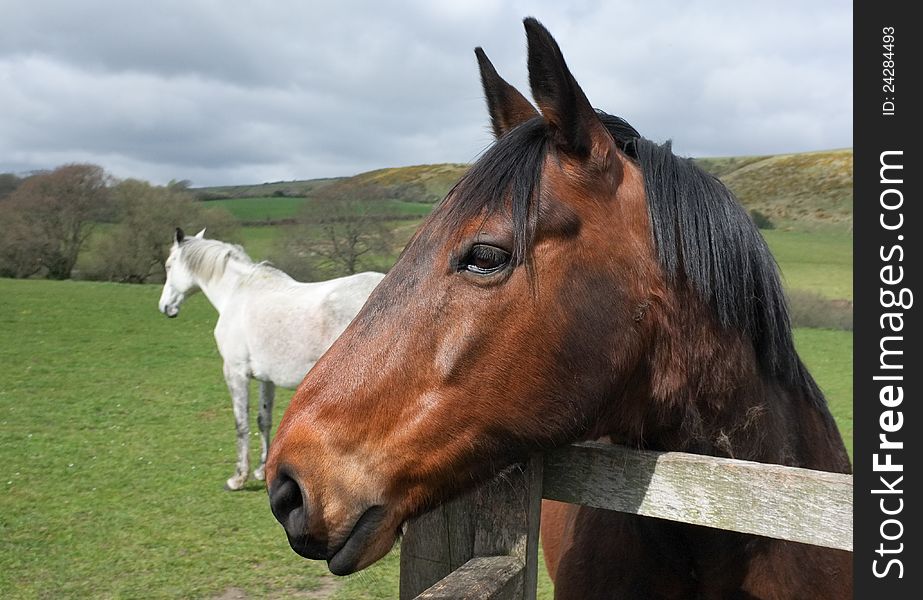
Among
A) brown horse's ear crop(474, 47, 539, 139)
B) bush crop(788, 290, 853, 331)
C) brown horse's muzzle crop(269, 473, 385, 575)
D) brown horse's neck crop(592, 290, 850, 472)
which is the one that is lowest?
bush crop(788, 290, 853, 331)

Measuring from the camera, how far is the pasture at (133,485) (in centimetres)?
562

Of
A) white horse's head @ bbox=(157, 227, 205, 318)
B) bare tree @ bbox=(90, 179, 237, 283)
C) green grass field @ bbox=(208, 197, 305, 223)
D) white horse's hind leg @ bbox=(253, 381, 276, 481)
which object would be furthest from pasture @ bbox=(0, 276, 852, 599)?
green grass field @ bbox=(208, 197, 305, 223)

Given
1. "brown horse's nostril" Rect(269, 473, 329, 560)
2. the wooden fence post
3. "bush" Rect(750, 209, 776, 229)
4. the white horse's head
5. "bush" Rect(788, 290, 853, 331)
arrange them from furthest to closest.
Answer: "bush" Rect(750, 209, 776, 229)
"bush" Rect(788, 290, 853, 331)
the white horse's head
the wooden fence post
"brown horse's nostril" Rect(269, 473, 329, 560)

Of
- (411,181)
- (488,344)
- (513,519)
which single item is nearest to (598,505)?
(513,519)

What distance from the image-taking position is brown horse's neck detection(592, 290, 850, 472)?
5.70 feet

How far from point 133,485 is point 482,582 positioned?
7.90 metres

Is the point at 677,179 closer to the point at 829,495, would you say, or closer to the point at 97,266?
Result: the point at 829,495

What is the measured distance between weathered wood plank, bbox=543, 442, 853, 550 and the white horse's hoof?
713 centimetres

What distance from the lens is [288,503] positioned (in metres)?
1.49

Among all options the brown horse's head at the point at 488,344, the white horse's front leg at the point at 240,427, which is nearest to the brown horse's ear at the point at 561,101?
the brown horse's head at the point at 488,344

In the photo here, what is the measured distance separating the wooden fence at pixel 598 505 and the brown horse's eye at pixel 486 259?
0.48 m

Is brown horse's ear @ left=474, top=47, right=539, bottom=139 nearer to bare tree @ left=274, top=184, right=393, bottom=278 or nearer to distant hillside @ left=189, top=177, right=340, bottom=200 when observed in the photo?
bare tree @ left=274, top=184, right=393, bottom=278

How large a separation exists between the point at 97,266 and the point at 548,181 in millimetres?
39519

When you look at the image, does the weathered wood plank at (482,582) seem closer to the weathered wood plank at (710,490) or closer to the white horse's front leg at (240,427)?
the weathered wood plank at (710,490)
